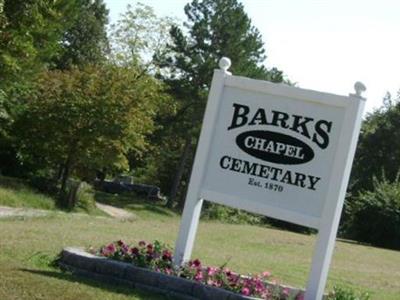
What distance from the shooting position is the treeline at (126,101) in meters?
27.7

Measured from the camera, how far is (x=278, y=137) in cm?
905

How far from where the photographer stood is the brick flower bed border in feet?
26.5

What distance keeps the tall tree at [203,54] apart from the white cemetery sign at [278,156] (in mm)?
29708

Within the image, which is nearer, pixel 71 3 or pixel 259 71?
pixel 71 3

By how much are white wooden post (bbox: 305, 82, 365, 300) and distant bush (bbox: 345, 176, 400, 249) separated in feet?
117

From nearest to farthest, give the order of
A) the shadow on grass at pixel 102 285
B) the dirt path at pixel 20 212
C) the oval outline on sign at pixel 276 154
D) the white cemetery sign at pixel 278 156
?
the shadow on grass at pixel 102 285 → the white cemetery sign at pixel 278 156 → the oval outline on sign at pixel 276 154 → the dirt path at pixel 20 212

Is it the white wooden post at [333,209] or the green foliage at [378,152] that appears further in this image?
the green foliage at [378,152]

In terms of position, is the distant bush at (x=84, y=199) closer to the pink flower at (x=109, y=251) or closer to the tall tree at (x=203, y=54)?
the tall tree at (x=203, y=54)

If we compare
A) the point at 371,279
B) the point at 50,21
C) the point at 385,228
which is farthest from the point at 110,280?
the point at 385,228

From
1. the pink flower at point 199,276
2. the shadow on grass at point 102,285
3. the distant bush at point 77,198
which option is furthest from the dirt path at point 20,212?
the pink flower at point 199,276

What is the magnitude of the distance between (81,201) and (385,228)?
22911 mm

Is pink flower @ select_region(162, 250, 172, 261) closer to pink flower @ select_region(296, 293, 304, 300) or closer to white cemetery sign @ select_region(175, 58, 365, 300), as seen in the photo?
white cemetery sign @ select_region(175, 58, 365, 300)

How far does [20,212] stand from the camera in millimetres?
21484

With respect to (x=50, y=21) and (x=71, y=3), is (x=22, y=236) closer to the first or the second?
(x=50, y=21)
